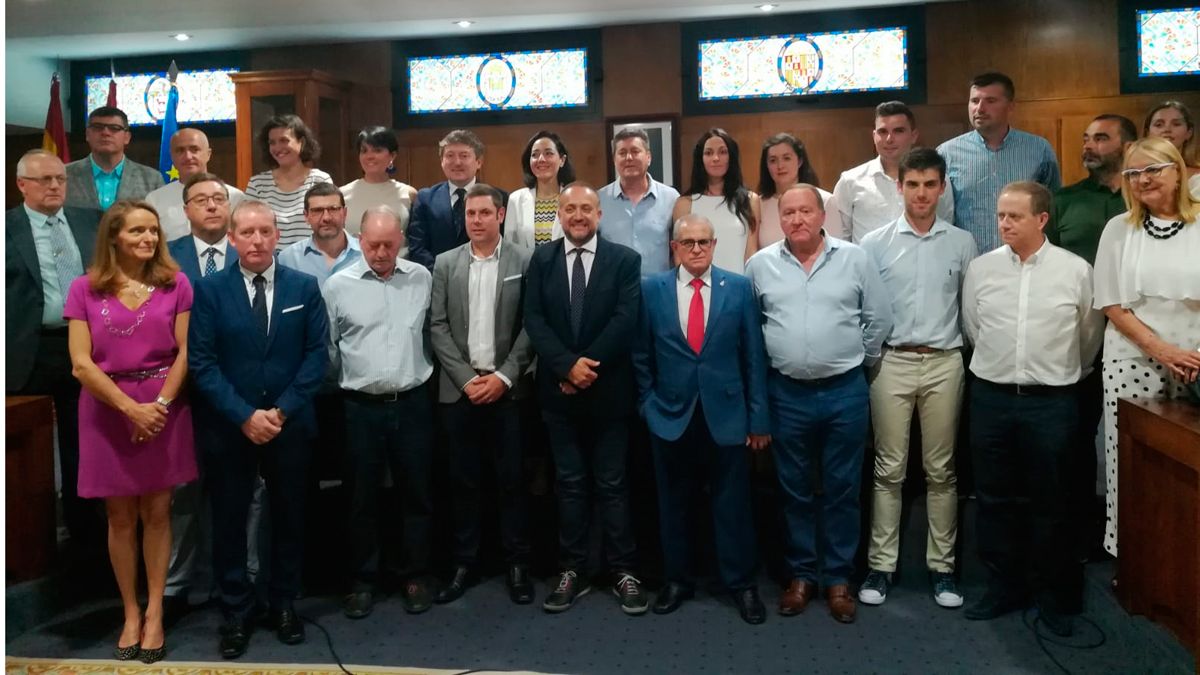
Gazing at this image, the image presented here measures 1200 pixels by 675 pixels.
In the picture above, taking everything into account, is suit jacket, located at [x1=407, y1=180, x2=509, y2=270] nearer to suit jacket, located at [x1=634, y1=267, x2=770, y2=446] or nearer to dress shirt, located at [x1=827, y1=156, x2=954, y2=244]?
suit jacket, located at [x1=634, y1=267, x2=770, y2=446]

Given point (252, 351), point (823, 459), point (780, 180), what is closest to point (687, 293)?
point (823, 459)

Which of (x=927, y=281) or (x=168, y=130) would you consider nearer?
(x=927, y=281)

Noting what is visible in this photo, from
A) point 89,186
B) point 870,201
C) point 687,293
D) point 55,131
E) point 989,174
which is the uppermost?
point 55,131

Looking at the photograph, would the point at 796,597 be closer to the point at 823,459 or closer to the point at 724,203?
the point at 823,459

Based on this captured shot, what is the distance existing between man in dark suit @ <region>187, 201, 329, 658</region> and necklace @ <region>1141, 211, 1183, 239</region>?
2.83 meters

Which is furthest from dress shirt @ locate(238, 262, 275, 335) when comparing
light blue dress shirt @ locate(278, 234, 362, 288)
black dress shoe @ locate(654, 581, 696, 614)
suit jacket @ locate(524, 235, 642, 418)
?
black dress shoe @ locate(654, 581, 696, 614)

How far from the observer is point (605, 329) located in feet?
10.8

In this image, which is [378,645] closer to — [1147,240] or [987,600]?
[987,600]

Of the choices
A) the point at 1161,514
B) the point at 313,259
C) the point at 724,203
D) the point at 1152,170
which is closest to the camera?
the point at 1161,514

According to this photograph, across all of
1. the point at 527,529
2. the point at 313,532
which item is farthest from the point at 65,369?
the point at 527,529

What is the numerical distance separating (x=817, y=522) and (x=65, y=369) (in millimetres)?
3101

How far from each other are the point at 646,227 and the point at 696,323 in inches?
28.1

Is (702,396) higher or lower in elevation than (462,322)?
lower

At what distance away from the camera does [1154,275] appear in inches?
114
